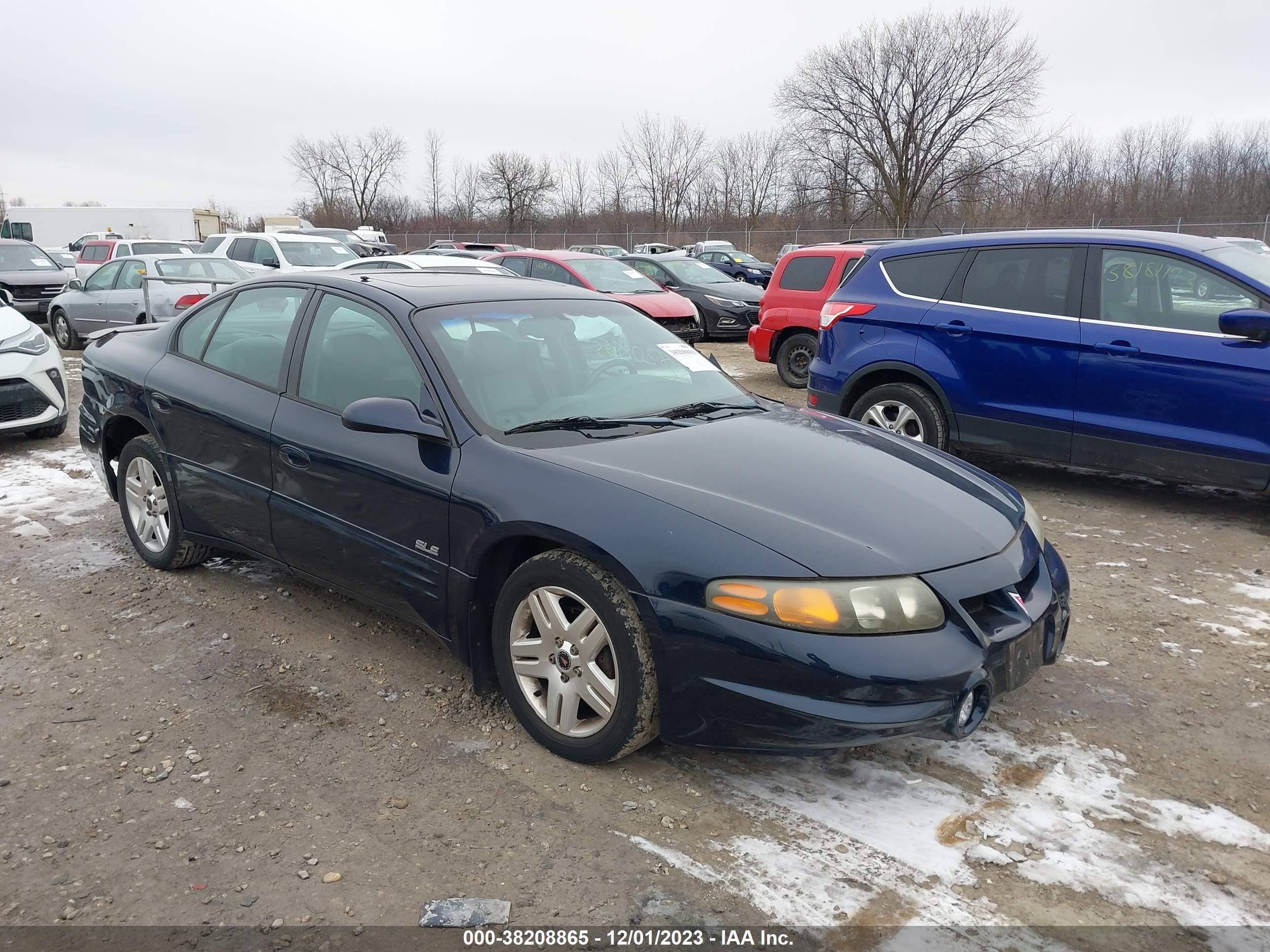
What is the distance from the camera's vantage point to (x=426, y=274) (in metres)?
4.38

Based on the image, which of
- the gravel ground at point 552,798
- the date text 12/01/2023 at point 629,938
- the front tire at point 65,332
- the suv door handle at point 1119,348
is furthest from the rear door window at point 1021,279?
the front tire at point 65,332

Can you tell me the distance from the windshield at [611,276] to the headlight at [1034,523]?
1031 centimetres

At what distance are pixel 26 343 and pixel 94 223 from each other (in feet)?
134

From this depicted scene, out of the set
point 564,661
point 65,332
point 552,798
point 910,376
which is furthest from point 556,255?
point 552,798

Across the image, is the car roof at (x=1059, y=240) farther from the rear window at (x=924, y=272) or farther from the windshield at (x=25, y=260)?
the windshield at (x=25, y=260)

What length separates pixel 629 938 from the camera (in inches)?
92.4

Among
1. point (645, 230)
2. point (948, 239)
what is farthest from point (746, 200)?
Answer: point (948, 239)

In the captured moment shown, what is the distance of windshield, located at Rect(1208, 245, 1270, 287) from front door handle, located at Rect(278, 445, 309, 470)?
533cm

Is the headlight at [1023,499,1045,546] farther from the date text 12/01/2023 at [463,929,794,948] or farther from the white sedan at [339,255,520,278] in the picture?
the white sedan at [339,255,520,278]

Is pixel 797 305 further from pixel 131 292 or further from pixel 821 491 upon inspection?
pixel 131 292

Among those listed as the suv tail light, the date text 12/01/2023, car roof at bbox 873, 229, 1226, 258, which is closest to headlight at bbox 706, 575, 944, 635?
the date text 12/01/2023

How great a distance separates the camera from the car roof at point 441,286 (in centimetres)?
389

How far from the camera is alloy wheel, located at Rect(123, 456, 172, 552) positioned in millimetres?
4766

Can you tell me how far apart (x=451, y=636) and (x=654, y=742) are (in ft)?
2.68
